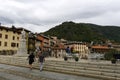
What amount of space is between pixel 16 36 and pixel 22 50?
43.9 m

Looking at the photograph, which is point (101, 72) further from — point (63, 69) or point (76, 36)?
point (76, 36)

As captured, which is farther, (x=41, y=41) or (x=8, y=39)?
(x=41, y=41)

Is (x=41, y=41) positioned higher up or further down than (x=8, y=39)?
higher up

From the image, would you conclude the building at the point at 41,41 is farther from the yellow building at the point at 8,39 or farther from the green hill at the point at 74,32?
the green hill at the point at 74,32

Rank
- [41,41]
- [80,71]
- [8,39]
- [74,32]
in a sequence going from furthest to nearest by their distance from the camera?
[74,32] → [41,41] → [8,39] → [80,71]

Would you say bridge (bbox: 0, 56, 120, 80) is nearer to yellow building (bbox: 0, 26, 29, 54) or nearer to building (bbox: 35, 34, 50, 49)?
yellow building (bbox: 0, 26, 29, 54)

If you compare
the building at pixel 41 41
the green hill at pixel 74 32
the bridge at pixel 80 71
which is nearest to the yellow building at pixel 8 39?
the building at pixel 41 41

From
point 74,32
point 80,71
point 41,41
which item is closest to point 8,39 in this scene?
point 41,41

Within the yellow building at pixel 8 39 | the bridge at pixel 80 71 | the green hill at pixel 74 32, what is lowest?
the bridge at pixel 80 71

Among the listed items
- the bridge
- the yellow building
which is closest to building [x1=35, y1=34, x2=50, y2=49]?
the yellow building

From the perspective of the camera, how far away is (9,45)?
75750 millimetres

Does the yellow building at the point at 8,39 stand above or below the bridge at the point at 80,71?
above

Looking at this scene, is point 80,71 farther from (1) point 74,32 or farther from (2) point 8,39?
(1) point 74,32

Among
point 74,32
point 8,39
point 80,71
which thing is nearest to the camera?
point 80,71
